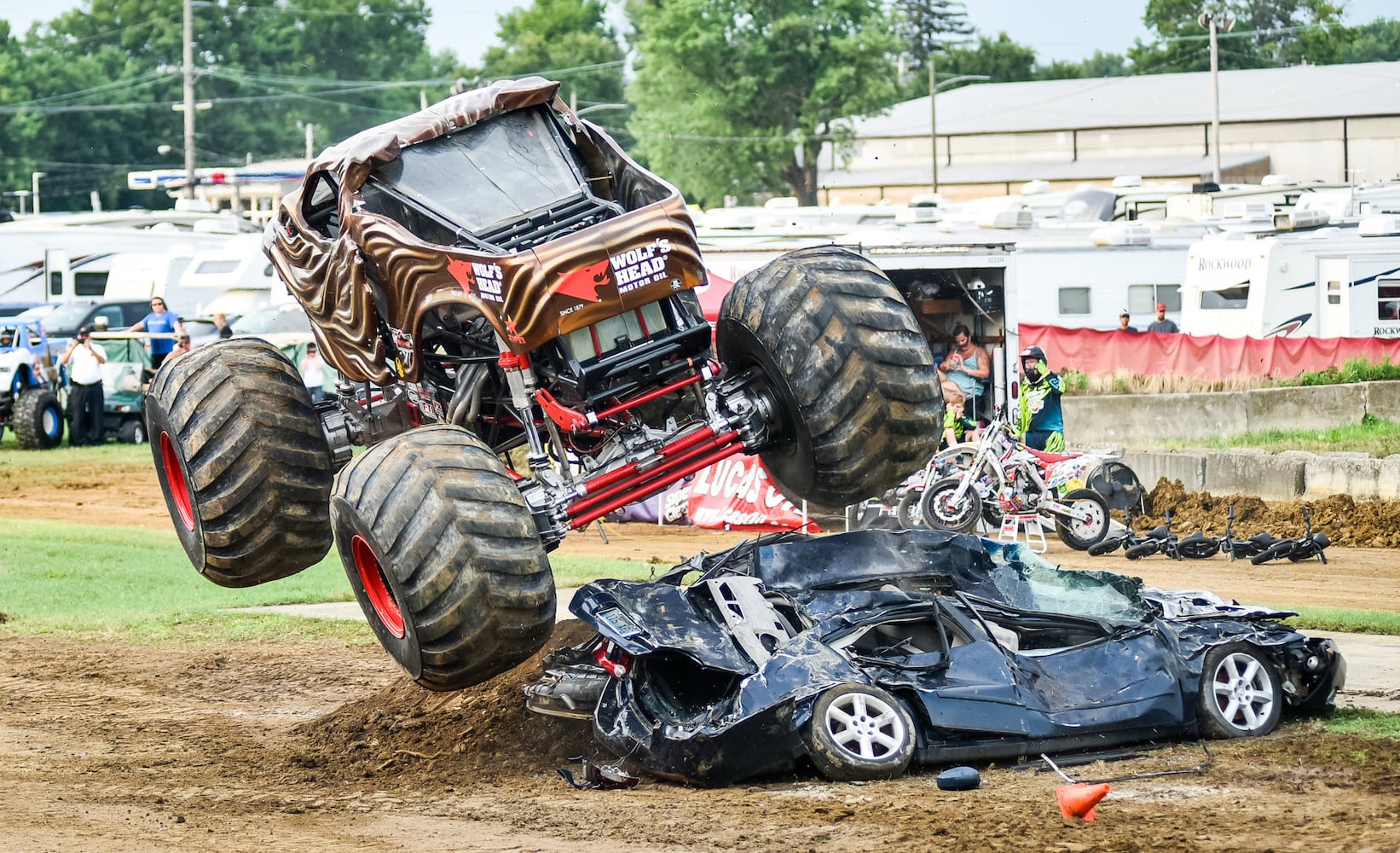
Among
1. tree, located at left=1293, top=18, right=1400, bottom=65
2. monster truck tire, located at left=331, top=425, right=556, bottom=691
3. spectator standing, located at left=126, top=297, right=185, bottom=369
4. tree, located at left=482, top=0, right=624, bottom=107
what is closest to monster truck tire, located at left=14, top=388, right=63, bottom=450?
spectator standing, located at left=126, top=297, right=185, bottom=369

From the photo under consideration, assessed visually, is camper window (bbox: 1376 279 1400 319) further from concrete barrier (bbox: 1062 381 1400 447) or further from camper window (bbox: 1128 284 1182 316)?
concrete barrier (bbox: 1062 381 1400 447)

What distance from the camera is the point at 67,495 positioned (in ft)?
81.4

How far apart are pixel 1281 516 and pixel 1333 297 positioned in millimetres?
11938

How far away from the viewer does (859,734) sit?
26.6ft

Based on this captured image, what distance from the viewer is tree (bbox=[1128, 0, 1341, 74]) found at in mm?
111562

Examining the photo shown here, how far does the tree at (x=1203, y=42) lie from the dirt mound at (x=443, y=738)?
100 metres

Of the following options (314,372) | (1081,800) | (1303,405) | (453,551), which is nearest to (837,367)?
(453,551)

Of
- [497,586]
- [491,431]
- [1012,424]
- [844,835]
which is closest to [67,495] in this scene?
[1012,424]

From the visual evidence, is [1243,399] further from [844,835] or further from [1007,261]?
[844,835]


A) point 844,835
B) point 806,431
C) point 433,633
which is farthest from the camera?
point 806,431

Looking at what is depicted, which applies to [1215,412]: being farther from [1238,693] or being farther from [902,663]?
[902,663]

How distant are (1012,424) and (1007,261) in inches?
Answer: 71.4

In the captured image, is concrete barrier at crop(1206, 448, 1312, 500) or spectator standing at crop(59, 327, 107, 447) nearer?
concrete barrier at crop(1206, 448, 1312, 500)

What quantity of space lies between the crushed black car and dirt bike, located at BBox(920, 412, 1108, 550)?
7707 mm
